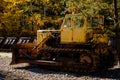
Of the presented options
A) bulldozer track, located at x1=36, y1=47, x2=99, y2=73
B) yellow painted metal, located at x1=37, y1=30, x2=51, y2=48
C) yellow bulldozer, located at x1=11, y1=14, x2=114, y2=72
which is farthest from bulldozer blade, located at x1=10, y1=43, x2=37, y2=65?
bulldozer track, located at x1=36, y1=47, x2=99, y2=73

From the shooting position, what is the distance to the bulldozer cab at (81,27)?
17.0 meters

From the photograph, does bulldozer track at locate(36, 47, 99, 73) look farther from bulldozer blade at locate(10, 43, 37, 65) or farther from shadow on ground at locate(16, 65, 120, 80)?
bulldozer blade at locate(10, 43, 37, 65)

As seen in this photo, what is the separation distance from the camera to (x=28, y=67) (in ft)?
63.3

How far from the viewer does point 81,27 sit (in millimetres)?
17141

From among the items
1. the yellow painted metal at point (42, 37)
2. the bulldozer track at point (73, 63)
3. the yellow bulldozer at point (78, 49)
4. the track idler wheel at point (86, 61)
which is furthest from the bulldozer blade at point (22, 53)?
the track idler wheel at point (86, 61)

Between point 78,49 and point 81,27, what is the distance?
1131mm

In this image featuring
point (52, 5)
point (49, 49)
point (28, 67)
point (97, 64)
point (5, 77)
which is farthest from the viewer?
point (52, 5)

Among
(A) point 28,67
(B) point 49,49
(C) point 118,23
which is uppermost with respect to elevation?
(C) point 118,23

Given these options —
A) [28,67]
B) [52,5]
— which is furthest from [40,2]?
[28,67]

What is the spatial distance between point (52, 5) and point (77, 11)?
13526mm

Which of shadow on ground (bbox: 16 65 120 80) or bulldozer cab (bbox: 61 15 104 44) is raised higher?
bulldozer cab (bbox: 61 15 104 44)

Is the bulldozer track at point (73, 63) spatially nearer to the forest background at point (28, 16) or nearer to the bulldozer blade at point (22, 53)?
the bulldozer blade at point (22, 53)

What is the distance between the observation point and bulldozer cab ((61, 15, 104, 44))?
1705 cm

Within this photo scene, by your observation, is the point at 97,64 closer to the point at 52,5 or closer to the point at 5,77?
the point at 5,77
